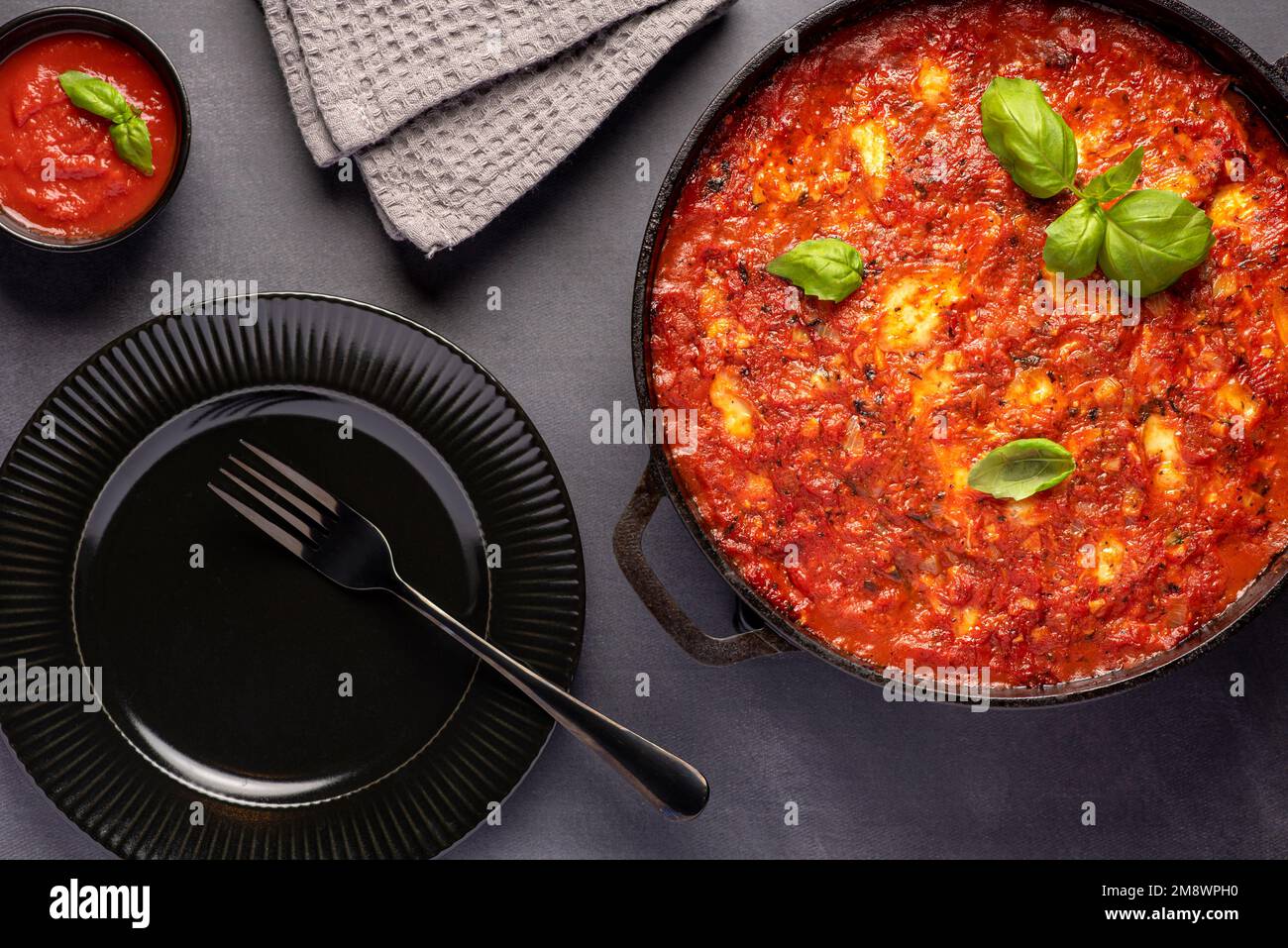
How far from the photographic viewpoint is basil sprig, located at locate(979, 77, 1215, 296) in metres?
2.47

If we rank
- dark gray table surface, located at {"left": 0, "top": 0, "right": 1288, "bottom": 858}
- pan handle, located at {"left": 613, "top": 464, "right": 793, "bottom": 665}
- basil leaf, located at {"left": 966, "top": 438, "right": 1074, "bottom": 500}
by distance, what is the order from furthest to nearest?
dark gray table surface, located at {"left": 0, "top": 0, "right": 1288, "bottom": 858} → pan handle, located at {"left": 613, "top": 464, "right": 793, "bottom": 665} → basil leaf, located at {"left": 966, "top": 438, "right": 1074, "bottom": 500}

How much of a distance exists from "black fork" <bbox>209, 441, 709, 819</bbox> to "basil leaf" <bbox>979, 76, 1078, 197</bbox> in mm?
1853

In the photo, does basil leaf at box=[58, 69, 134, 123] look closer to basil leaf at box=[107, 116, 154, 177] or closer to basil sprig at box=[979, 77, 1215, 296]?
basil leaf at box=[107, 116, 154, 177]

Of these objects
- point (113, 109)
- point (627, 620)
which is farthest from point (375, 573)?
point (113, 109)

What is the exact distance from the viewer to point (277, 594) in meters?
3.10

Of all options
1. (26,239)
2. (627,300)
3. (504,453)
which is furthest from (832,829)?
(26,239)

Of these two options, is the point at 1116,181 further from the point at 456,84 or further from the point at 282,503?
the point at 282,503

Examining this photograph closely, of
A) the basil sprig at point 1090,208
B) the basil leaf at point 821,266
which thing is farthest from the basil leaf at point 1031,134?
the basil leaf at point 821,266

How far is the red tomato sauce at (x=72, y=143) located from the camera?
2.97m

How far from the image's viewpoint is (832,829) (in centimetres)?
327

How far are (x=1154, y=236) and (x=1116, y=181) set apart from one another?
163 millimetres

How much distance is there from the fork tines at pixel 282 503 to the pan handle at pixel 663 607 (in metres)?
0.88

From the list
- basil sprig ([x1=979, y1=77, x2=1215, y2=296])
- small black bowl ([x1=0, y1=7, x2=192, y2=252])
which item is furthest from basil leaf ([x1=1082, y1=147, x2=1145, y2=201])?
small black bowl ([x1=0, y1=7, x2=192, y2=252])

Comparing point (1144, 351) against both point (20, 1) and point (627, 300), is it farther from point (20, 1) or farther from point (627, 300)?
point (20, 1)
